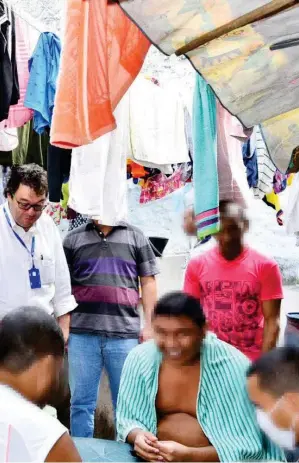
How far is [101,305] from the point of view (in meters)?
3.79

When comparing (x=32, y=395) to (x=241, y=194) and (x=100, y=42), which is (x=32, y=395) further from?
(x=241, y=194)

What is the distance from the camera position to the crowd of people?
1.70 meters

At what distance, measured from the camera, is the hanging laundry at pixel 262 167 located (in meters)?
4.77

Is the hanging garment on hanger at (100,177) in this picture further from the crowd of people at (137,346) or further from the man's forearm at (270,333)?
the man's forearm at (270,333)

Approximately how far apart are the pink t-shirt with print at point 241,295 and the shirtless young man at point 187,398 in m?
0.63

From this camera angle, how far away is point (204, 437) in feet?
7.57

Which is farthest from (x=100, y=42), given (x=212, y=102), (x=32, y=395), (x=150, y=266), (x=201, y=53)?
(x=150, y=266)

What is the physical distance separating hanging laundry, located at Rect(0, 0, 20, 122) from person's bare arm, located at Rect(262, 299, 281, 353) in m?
1.71

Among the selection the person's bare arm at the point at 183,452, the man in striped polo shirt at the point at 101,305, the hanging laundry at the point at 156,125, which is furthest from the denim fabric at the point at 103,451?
the hanging laundry at the point at 156,125

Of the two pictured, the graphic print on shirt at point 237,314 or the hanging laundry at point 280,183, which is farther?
the hanging laundry at point 280,183

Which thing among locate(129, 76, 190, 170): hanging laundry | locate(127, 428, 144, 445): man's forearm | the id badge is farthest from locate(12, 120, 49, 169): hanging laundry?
locate(127, 428, 144, 445): man's forearm

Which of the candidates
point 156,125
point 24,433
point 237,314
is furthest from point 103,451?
point 156,125

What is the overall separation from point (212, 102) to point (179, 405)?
1468 millimetres

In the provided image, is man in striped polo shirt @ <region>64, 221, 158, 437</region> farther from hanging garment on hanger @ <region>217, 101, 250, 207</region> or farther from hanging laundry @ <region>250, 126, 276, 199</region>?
hanging laundry @ <region>250, 126, 276, 199</region>
